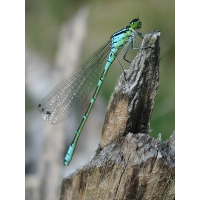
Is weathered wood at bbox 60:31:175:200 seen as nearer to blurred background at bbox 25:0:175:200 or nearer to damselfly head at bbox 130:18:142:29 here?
damselfly head at bbox 130:18:142:29

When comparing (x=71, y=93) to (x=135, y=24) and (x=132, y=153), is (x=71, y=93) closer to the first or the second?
(x=135, y=24)

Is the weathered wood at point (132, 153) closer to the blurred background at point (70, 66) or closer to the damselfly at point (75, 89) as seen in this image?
the damselfly at point (75, 89)

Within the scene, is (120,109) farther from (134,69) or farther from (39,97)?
(39,97)

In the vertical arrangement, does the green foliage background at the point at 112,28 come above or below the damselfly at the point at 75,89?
above

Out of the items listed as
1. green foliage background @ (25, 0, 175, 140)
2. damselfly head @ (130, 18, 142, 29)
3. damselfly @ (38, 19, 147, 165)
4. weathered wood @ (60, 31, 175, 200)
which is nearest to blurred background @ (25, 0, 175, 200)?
green foliage background @ (25, 0, 175, 140)

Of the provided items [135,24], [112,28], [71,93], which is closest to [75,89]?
[71,93]

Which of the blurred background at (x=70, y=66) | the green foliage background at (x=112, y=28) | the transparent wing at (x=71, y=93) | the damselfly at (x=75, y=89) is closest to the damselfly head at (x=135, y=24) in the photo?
the damselfly at (x=75, y=89)

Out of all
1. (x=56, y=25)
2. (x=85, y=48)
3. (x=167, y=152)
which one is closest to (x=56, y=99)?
(x=167, y=152)
